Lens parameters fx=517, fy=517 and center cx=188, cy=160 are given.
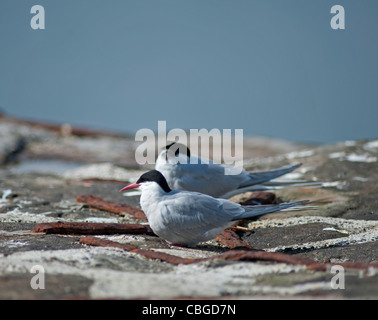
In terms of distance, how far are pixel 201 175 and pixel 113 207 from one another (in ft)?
2.69

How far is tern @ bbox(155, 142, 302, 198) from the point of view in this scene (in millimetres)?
4539

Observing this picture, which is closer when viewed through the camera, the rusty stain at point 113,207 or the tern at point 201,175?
the rusty stain at point 113,207

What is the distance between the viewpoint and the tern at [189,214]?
344 centimetres

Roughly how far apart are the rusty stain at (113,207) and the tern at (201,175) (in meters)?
0.42

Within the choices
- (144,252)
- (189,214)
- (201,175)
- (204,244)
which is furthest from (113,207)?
(144,252)

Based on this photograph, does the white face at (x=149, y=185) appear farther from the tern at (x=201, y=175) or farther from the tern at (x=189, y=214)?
the tern at (x=201, y=175)

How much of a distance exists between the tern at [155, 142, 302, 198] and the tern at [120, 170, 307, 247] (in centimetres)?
88

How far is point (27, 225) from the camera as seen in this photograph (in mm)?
3932

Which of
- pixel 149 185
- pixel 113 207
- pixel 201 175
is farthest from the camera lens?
pixel 201 175

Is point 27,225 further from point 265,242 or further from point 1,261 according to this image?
point 265,242

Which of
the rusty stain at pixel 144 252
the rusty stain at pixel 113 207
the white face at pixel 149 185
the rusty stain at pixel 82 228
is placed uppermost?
the white face at pixel 149 185

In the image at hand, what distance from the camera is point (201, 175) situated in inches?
181

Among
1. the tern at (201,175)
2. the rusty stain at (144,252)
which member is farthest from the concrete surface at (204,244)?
the tern at (201,175)

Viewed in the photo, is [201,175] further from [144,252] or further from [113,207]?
[144,252]
